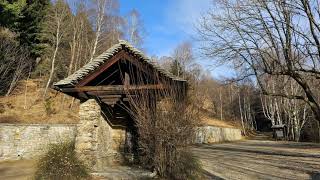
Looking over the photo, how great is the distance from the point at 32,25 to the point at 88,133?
77.8 feet

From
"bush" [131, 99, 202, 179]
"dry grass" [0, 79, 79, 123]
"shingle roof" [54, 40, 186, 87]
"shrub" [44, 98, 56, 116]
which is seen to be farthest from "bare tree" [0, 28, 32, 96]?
"bush" [131, 99, 202, 179]

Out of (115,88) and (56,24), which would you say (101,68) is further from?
(56,24)

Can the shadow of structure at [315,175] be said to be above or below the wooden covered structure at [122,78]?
below

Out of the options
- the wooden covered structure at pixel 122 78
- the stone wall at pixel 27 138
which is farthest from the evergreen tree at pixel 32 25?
the wooden covered structure at pixel 122 78

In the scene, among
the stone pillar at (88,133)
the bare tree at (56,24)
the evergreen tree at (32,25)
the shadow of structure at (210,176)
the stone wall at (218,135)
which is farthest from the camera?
the stone wall at (218,135)

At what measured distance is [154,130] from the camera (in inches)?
425

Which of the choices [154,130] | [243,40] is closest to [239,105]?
[243,40]

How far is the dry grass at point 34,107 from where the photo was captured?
2619cm

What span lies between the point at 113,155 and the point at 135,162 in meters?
1.05

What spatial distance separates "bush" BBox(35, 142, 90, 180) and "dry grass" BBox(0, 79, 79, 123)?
561 inches

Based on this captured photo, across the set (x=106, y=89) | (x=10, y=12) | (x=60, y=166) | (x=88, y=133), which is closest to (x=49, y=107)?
(x=10, y=12)

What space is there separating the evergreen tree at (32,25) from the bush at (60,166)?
2227 centimetres

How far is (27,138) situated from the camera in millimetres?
22594

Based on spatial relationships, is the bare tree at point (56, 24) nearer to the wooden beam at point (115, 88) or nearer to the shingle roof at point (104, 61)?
the shingle roof at point (104, 61)
